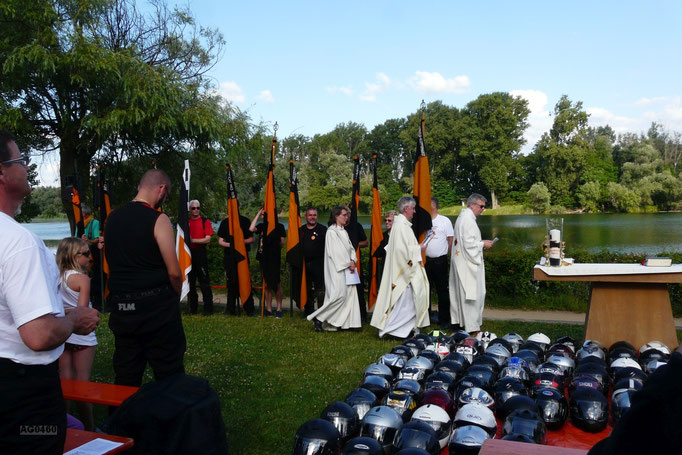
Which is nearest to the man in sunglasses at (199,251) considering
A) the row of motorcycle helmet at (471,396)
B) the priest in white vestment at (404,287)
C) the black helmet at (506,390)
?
the priest in white vestment at (404,287)

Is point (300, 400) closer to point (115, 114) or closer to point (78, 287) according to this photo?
point (78, 287)

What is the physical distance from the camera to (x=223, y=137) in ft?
56.6

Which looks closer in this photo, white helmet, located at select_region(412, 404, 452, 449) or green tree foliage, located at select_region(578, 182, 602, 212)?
white helmet, located at select_region(412, 404, 452, 449)

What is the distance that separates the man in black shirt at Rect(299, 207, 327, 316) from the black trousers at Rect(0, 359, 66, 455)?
8675mm

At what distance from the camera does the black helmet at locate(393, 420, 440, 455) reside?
4.11 m

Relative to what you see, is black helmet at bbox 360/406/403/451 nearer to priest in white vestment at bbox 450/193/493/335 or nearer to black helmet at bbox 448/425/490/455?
black helmet at bbox 448/425/490/455

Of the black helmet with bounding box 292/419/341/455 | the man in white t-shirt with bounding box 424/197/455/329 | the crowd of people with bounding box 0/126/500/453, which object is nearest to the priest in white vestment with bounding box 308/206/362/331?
the crowd of people with bounding box 0/126/500/453

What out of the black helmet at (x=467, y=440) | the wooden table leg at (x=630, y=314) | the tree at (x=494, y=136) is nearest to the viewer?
the black helmet at (x=467, y=440)

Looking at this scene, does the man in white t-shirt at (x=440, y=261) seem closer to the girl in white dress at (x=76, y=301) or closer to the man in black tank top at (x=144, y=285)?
the man in black tank top at (x=144, y=285)

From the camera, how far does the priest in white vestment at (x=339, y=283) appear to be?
10.1 m

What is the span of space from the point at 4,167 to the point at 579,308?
38.8 feet

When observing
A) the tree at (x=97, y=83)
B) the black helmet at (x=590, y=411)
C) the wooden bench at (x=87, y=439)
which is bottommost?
the black helmet at (x=590, y=411)

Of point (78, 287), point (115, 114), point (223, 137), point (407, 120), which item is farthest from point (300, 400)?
point (407, 120)

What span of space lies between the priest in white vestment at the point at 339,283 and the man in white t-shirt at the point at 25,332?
7.59m
